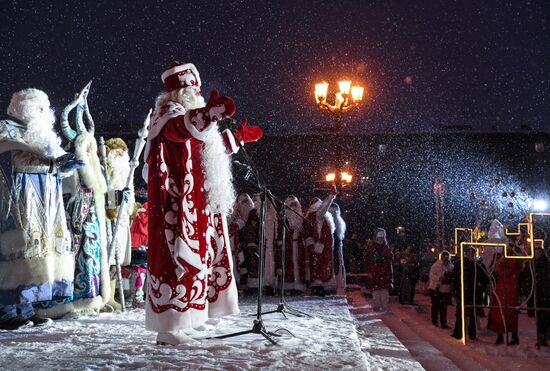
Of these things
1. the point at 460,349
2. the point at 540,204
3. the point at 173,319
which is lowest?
the point at 460,349

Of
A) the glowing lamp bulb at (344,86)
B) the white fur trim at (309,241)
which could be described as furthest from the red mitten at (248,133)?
the glowing lamp bulb at (344,86)

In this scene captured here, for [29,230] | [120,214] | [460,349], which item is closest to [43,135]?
[29,230]

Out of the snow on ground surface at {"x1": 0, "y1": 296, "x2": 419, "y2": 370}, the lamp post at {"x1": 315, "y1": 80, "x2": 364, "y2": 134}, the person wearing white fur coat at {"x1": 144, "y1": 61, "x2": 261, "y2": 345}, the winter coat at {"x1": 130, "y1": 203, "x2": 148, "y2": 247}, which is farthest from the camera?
the lamp post at {"x1": 315, "y1": 80, "x2": 364, "y2": 134}

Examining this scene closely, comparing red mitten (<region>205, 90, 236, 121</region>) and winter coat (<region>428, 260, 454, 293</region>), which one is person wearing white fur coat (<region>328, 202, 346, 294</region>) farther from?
red mitten (<region>205, 90, 236, 121</region>)

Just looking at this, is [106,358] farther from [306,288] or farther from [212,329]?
[306,288]

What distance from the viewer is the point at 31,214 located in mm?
4785

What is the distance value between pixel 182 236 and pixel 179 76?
128cm

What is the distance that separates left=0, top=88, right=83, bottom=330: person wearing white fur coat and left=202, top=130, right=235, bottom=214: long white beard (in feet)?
5.23

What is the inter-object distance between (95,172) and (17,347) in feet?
8.78

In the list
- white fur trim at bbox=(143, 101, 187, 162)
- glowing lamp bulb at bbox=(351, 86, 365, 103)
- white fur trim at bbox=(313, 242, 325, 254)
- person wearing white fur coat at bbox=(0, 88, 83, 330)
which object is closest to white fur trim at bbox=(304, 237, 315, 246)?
white fur trim at bbox=(313, 242, 325, 254)

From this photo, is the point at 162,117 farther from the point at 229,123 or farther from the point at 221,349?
the point at 221,349

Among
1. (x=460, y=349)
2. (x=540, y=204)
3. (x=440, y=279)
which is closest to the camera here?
(x=460, y=349)

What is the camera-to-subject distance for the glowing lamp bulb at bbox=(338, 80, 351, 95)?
1106 cm

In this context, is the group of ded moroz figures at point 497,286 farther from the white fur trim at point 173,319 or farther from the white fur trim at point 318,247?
the white fur trim at point 173,319
